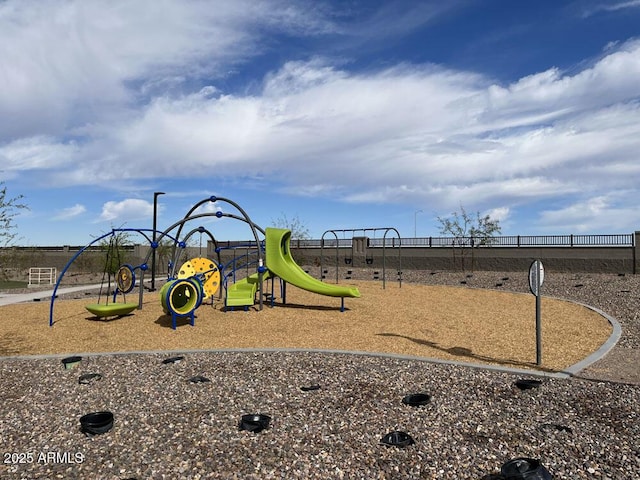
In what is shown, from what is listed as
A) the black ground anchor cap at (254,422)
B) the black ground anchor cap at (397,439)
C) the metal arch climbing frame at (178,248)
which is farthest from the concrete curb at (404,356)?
the metal arch climbing frame at (178,248)

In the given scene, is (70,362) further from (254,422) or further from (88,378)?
(254,422)

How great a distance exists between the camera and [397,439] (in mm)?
4203

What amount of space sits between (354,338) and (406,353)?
1.55 meters

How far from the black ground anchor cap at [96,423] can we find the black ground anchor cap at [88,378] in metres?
1.54

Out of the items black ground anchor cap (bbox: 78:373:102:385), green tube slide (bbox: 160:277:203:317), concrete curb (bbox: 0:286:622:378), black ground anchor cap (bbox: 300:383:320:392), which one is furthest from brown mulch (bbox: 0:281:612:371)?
black ground anchor cap (bbox: 300:383:320:392)

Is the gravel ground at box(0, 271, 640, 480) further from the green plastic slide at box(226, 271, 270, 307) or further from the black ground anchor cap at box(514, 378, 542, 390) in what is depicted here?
the green plastic slide at box(226, 271, 270, 307)

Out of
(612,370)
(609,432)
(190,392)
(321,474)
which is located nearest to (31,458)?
(190,392)

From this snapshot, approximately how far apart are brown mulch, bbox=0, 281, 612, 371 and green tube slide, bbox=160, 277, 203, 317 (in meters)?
0.38

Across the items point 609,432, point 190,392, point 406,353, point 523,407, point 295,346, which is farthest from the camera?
point 295,346

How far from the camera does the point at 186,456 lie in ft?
12.9

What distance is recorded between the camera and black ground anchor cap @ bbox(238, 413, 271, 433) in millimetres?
4416

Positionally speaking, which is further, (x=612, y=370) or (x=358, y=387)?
(x=612, y=370)

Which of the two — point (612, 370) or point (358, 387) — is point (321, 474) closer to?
point (358, 387)

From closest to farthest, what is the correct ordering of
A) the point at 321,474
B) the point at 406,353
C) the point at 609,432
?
1. the point at 321,474
2. the point at 609,432
3. the point at 406,353
